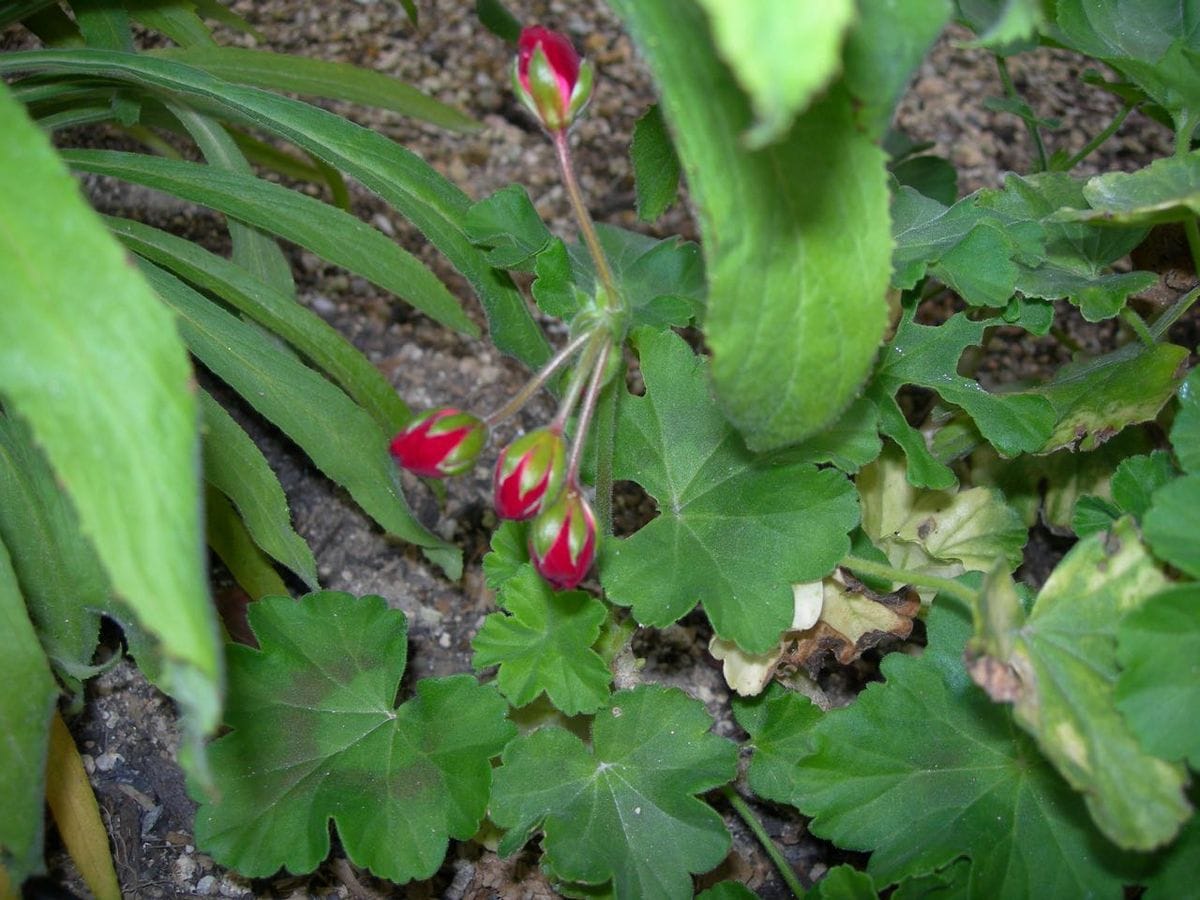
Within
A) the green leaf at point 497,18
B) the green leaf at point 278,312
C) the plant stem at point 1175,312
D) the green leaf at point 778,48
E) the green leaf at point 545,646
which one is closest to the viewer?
the green leaf at point 778,48

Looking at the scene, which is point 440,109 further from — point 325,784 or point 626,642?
point 325,784

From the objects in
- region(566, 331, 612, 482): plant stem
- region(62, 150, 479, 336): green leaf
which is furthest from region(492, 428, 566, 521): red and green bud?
region(62, 150, 479, 336): green leaf

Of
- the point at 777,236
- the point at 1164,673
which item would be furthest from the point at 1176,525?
the point at 777,236

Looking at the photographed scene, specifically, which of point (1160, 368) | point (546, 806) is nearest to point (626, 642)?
point (546, 806)

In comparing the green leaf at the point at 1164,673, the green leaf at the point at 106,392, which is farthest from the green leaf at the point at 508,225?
the green leaf at the point at 1164,673

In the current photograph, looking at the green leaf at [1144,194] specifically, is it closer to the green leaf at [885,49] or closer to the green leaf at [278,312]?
the green leaf at [885,49]

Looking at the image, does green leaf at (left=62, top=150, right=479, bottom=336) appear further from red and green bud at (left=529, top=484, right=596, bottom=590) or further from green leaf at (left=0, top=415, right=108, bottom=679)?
red and green bud at (left=529, top=484, right=596, bottom=590)
